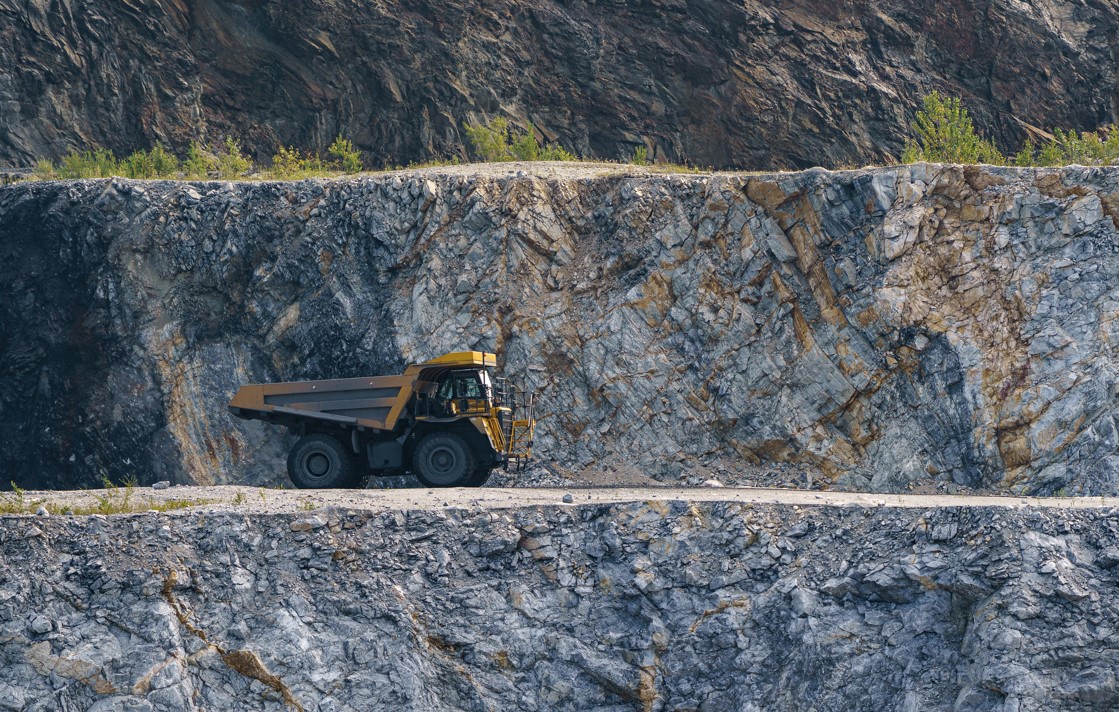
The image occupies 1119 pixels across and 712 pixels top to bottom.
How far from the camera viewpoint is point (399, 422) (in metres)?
18.5

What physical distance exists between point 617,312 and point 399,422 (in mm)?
4752

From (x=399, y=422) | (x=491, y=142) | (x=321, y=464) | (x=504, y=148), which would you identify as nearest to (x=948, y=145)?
(x=504, y=148)

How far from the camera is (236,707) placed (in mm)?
13008

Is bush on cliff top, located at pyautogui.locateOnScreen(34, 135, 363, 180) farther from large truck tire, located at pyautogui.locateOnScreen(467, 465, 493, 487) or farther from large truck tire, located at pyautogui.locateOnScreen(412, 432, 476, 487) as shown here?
large truck tire, located at pyautogui.locateOnScreen(467, 465, 493, 487)

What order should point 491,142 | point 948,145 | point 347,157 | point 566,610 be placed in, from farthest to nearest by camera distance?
point 491,142 → point 347,157 → point 948,145 → point 566,610

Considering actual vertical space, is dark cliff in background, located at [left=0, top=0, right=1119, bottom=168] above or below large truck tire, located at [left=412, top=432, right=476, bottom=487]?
above

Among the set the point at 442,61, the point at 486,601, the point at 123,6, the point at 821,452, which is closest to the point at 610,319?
the point at 821,452

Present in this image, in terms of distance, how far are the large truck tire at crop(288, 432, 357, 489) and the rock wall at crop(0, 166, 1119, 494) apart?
2.54 m

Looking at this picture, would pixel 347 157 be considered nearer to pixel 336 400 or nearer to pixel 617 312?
pixel 617 312

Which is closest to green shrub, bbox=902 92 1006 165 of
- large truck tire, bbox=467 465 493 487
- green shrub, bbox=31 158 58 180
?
large truck tire, bbox=467 465 493 487

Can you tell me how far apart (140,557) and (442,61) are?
770 inches

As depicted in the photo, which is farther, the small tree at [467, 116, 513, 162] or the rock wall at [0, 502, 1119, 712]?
the small tree at [467, 116, 513, 162]

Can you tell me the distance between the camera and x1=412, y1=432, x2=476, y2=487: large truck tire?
1811cm

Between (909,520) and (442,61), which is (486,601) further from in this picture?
(442,61)
